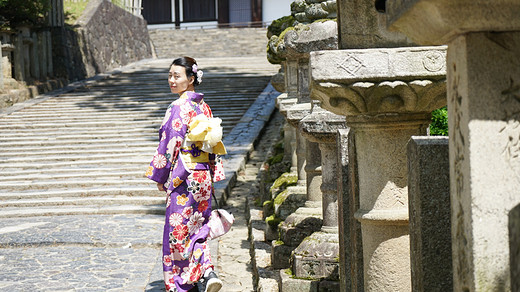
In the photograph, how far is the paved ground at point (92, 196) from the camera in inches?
214

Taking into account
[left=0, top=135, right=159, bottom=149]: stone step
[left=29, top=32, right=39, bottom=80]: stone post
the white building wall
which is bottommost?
[left=0, top=135, right=159, bottom=149]: stone step

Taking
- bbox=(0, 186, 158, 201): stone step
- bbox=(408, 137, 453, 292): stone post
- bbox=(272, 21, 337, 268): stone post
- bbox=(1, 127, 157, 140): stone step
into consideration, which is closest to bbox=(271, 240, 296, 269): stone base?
bbox=(272, 21, 337, 268): stone post

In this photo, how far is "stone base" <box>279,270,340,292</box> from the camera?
13.4 feet

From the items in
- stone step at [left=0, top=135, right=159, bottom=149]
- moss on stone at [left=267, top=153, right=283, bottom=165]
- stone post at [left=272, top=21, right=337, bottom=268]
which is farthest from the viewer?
stone step at [left=0, top=135, right=159, bottom=149]

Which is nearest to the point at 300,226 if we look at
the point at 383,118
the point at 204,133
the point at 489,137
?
the point at 204,133

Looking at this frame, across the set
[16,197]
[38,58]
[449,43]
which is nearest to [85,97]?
[38,58]

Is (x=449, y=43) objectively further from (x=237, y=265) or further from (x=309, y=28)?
(x=237, y=265)

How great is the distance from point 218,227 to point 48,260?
1.90 meters

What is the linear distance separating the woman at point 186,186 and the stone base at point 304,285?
1.52 ft

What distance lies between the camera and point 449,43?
1696mm

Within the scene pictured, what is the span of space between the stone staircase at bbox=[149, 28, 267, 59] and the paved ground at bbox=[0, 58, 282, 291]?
29.6 feet

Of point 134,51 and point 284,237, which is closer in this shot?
point 284,237

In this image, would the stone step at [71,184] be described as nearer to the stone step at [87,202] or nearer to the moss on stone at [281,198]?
the stone step at [87,202]

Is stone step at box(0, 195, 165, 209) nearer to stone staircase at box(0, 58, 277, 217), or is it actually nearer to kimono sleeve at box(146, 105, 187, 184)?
stone staircase at box(0, 58, 277, 217)
